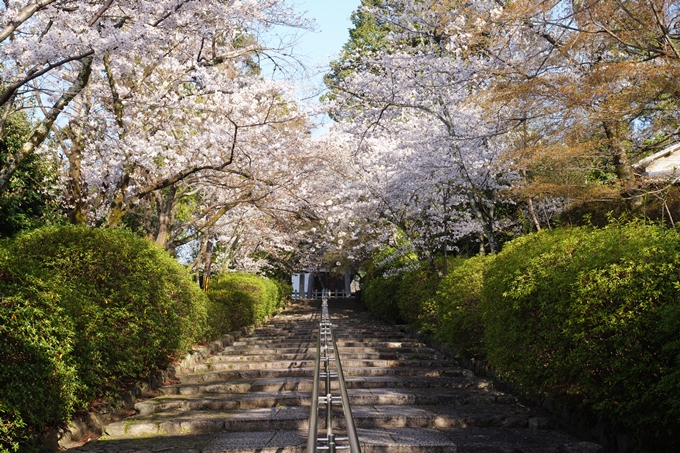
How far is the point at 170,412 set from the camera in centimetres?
743

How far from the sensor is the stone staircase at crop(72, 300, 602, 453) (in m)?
5.81

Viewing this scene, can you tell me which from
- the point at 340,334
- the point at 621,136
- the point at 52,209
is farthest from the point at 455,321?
the point at 52,209

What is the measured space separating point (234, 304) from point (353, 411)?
9.87m

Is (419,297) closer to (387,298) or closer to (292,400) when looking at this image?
(387,298)

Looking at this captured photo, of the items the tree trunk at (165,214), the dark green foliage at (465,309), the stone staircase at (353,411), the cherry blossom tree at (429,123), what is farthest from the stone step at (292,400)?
the tree trunk at (165,214)

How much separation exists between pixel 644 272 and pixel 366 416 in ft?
10.9

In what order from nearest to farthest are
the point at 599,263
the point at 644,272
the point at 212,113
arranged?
the point at 644,272
the point at 599,263
the point at 212,113

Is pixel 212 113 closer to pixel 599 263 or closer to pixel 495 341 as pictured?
pixel 495 341

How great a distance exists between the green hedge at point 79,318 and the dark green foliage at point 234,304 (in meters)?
3.53

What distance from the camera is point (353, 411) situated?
23.6 feet

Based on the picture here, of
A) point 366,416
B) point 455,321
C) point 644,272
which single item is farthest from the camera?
point 455,321

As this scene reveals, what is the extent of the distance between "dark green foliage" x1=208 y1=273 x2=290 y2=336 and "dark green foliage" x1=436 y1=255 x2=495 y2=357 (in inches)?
189

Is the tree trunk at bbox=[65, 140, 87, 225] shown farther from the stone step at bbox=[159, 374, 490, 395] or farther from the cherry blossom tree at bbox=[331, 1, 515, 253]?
the cherry blossom tree at bbox=[331, 1, 515, 253]

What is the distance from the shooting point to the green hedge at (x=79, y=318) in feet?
16.1
